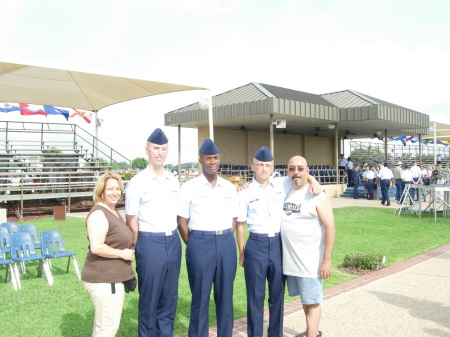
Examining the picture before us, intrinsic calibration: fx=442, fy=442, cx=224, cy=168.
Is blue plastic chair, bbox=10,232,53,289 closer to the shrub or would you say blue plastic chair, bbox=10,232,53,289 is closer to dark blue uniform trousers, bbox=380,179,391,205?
the shrub

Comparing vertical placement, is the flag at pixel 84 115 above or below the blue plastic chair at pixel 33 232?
above

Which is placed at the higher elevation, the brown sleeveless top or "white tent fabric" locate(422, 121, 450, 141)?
"white tent fabric" locate(422, 121, 450, 141)

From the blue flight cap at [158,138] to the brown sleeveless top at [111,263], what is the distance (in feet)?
2.27

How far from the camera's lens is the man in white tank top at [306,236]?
389cm

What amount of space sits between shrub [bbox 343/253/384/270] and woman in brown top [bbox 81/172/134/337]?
4.88m

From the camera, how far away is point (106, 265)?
3322mm

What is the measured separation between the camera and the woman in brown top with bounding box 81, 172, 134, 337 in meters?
3.28

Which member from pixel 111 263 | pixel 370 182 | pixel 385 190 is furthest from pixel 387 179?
pixel 111 263

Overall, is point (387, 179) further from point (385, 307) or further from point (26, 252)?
point (26, 252)

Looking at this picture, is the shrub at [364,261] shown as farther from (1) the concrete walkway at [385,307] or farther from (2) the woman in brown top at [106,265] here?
(2) the woman in brown top at [106,265]

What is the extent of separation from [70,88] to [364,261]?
32.1ft

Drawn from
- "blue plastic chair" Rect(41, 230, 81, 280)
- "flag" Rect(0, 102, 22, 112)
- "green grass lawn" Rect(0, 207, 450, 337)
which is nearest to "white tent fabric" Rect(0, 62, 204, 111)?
"green grass lawn" Rect(0, 207, 450, 337)

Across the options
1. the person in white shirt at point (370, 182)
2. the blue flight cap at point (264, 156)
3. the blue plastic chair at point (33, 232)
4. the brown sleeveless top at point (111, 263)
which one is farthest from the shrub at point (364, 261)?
the person in white shirt at point (370, 182)

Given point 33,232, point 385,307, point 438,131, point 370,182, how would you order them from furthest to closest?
point 438,131 < point 370,182 < point 33,232 < point 385,307
